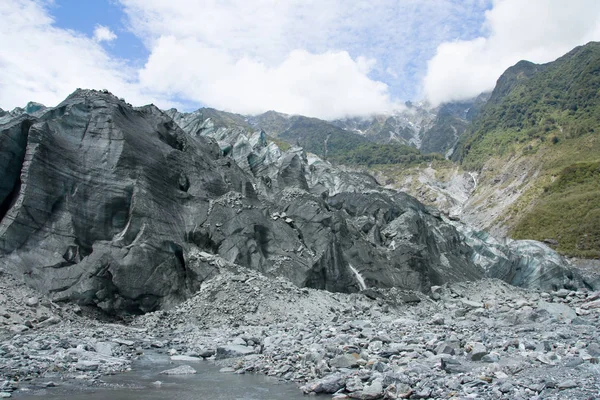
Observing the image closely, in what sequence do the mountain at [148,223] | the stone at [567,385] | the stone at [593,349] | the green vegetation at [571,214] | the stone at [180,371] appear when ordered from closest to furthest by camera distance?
the stone at [567,385] < the stone at [593,349] < the stone at [180,371] < the mountain at [148,223] < the green vegetation at [571,214]

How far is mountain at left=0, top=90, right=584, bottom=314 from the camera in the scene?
31.2 m

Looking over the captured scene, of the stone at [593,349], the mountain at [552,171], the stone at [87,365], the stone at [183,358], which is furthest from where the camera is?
the mountain at [552,171]

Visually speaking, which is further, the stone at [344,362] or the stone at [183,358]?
the stone at [183,358]

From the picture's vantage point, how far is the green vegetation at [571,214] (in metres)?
97.8

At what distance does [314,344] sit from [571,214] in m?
105

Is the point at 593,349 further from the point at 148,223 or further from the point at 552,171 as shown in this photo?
the point at 552,171

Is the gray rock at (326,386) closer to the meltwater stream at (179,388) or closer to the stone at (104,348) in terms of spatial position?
the meltwater stream at (179,388)

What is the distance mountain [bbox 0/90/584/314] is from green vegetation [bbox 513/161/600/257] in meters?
55.3

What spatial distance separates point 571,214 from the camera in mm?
107312

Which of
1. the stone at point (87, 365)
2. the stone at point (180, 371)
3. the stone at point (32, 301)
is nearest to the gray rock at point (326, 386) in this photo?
the stone at point (180, 371)

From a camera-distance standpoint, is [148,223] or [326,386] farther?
[148,223]

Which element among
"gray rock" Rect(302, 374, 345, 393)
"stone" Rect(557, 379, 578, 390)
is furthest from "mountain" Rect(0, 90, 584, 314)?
"stone" Rect(557, 379, 578, 390)

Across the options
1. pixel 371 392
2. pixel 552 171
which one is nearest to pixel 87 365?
pixel 371 392

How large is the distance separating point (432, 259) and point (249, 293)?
93.5ft
